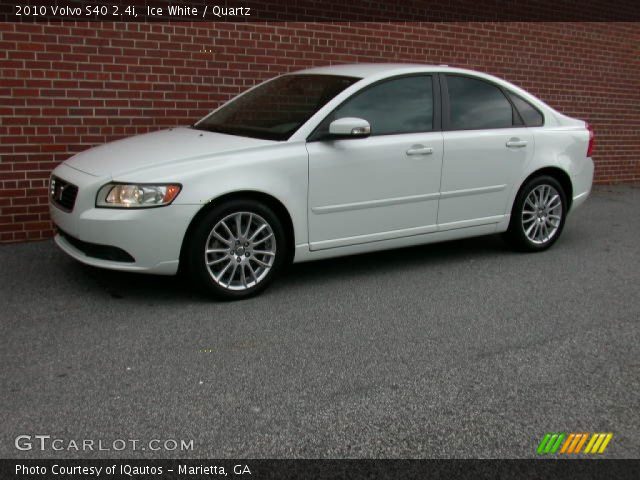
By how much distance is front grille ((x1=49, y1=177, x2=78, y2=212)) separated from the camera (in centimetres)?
539

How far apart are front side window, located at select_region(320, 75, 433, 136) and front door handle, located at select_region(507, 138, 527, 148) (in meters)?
0.83

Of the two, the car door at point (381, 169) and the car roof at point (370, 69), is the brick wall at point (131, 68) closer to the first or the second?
the car roof at point (370, 69)

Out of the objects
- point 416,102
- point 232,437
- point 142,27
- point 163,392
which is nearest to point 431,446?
point 232,437

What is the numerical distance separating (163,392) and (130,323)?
1.17 meters

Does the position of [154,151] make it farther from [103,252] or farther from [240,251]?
[240,251]

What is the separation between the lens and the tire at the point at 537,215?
22.7 feet

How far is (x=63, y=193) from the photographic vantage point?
5547 mm

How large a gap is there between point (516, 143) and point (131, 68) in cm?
371

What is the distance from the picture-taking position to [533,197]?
6.98m

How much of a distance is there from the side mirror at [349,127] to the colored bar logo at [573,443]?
9.28 ft

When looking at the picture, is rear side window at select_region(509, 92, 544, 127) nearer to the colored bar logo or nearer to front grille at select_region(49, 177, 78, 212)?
front grille at select_region(49, 177, 78, 212)

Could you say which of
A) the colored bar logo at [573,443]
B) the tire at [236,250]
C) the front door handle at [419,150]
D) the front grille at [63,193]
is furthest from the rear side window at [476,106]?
the colored bar logo at [573,443]

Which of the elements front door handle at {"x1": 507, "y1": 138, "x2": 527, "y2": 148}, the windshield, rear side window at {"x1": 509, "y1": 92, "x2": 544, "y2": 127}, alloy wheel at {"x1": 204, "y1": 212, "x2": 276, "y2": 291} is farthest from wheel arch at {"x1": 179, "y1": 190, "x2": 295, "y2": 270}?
rear side window at {"x1": 509, "y1": 92, "x2": 544, "y2": 127}

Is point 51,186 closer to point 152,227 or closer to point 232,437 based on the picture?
point 152,227
